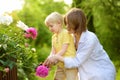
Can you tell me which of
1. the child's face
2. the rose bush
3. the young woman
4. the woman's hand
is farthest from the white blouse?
the rose bush

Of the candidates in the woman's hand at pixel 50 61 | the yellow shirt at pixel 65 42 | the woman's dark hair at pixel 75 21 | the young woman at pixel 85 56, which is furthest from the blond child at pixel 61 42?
the woman's hand at pixel 50 61

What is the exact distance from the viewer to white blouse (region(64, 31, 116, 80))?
4.41 meters

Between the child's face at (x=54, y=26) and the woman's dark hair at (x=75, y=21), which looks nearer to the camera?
the woman's dark hair at (x=75, y=21)

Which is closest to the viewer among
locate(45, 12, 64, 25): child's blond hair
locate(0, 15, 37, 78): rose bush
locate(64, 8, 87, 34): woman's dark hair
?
locate(0, 15, 37, 78): rose bush

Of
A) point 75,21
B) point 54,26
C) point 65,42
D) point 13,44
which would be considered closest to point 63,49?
point 65,42

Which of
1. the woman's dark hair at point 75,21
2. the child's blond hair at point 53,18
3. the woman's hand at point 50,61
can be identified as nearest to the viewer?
the woman's hand at point 50,61

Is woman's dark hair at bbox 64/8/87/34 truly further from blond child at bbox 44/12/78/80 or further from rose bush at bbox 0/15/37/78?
rose bush at bbox 0/15/37/78

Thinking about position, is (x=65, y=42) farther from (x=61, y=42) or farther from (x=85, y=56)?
(x=85, y=56)

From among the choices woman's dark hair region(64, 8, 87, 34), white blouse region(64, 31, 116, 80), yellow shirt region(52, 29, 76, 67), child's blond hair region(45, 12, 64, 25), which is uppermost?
child's blond hair region(45, 12, 64, 25)

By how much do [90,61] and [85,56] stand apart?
13 cm

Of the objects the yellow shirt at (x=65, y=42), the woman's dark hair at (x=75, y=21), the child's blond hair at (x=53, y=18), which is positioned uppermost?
the child's blond hair at (x=53, y=18)

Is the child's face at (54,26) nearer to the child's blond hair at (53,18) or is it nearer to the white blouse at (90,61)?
the child's blond hair at (53,18)

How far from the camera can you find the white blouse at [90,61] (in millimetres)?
4406

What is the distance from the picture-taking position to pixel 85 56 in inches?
173
